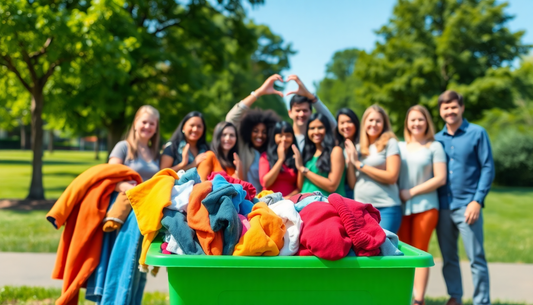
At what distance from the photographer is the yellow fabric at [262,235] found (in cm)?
179

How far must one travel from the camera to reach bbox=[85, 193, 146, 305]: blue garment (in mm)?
2885

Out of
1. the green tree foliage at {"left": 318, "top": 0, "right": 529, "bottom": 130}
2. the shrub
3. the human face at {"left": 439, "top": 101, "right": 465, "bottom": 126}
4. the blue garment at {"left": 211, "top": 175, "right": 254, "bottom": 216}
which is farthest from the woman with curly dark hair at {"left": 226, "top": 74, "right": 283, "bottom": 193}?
the shrub

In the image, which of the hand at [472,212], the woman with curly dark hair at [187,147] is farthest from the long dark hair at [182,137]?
the hand at [472,212]

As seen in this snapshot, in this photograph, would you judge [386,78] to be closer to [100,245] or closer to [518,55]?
[518,55]

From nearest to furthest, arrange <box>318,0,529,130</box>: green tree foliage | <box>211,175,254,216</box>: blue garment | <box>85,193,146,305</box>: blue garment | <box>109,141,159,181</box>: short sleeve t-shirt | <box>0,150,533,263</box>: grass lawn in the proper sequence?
<box>211,175,254,216</box>: blue garment, <box>85,193,146,305</box>: blue garment, <box>109,141,159,181</box>: short sleeve t-shirt, <box>0,150,533,263</box>: grass lawn, <box>318,0,529,130</box>: green tree foliage

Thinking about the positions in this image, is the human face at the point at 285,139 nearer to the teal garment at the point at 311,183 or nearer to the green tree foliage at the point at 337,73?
the teal garment at the point at 311,183

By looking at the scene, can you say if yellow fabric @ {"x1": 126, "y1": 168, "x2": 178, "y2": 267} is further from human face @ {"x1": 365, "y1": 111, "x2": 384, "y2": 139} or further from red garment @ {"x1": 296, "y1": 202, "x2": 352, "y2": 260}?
human face @ {"x1": 365, "y1": 111, "x2": 384, "y2": 139}

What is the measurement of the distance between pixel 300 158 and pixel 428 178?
3.96 ft

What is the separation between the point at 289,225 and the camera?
1.98 meters

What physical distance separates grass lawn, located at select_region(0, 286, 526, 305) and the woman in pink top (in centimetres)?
162

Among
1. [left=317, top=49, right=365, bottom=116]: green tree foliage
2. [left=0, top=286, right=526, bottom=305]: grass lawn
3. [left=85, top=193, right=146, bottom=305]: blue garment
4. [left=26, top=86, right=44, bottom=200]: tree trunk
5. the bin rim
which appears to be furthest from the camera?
[left=317, top=49, right=365, bottom=116]: green tree foliage

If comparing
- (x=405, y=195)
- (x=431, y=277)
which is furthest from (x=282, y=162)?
(x=431, y=277)

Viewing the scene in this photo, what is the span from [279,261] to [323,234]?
22 centimetres

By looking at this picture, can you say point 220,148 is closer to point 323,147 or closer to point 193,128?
point 193,128
